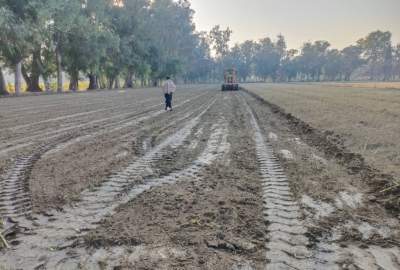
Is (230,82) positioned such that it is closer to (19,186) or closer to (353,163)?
(353,163)

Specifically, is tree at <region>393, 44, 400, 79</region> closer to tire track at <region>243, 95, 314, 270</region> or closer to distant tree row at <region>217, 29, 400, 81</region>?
distant tree row at <region>217, 29, 400, 81</region>

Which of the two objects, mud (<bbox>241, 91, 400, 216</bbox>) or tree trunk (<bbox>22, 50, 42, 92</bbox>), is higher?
tree trunk (<bbox>22, 50, 42, 92</bbox>)

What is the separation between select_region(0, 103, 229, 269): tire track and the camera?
3420mm

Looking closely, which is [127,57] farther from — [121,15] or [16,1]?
[16,1]

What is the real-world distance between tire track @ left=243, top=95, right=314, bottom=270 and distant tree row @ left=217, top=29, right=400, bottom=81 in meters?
146

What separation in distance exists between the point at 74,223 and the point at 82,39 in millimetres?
44491

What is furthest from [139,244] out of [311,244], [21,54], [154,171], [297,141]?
[21,54]

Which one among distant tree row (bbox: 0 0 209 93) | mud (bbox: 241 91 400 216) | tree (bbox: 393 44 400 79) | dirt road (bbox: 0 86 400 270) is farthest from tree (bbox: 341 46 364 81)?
dirt road (bbox: 0 86 400 270)

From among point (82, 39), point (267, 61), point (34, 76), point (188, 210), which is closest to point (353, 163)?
point (188, 210)

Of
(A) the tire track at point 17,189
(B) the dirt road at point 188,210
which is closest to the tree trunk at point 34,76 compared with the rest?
(B) the dirt road at point 188,210

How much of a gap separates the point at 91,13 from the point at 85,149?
153ft

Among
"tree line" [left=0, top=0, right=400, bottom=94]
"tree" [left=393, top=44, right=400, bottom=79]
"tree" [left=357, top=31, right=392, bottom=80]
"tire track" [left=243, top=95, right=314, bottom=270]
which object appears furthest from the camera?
"tree" [left=393, top=44, right=400, bottom=79]

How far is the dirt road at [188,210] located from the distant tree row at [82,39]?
25303 millimetres

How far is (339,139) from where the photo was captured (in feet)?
32.1
